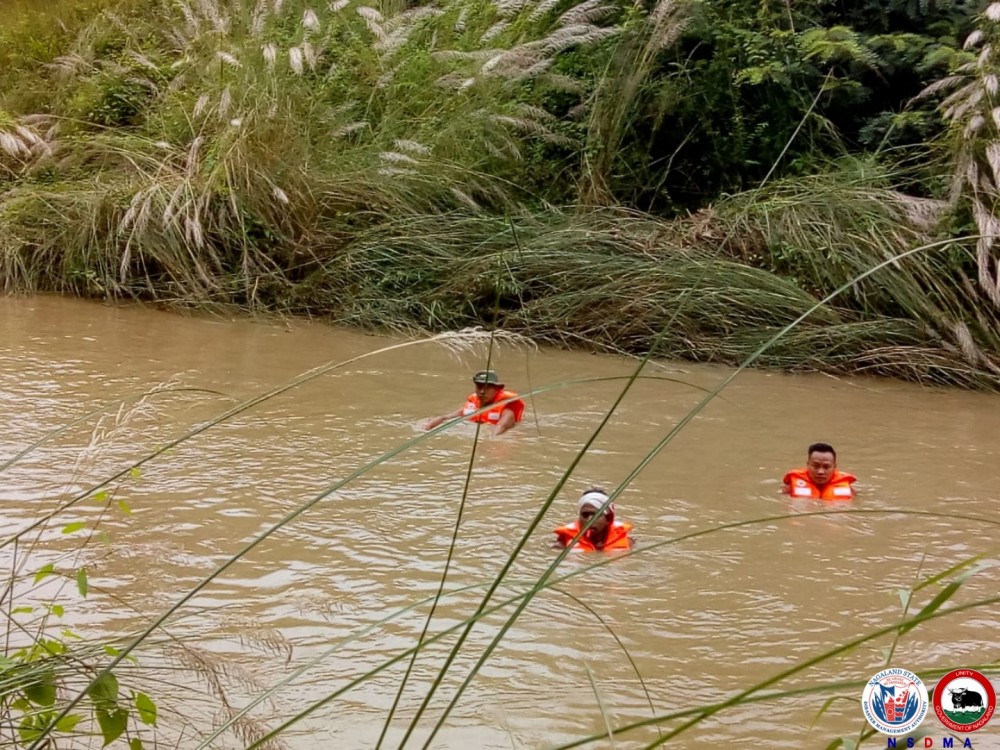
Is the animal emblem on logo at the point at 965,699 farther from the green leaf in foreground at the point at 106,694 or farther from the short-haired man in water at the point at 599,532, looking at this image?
the short-haired man in water at the point at 599,532

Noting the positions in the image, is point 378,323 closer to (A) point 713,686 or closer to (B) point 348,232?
(B) point 348,232

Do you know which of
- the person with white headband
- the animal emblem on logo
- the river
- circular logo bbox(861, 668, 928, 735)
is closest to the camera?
circular logo bbox(861, 668, 928, 735)

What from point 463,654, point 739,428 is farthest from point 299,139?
point 463,654

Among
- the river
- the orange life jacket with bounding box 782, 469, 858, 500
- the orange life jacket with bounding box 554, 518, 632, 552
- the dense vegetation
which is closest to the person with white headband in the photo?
the orange life jacket with bounding box 554, 518, 632, 552

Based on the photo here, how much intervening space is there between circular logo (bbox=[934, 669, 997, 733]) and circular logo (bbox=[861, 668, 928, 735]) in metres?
0.23

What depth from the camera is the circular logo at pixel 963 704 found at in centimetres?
228

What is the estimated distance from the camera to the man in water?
630 centimetres

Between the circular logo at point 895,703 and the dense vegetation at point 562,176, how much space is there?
7.67m

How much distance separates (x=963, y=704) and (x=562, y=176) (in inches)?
416

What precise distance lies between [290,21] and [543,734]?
11.0 m

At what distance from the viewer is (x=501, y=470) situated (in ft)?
22.4

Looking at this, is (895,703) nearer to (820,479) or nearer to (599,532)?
(599,532)

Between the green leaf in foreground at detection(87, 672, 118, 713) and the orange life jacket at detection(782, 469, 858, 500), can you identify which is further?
the orange life jacket at detection(782, 469, 858, 500)

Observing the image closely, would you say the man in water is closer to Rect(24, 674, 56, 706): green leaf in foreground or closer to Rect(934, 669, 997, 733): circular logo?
Rect(934, 669, 997, 733): circular logo
